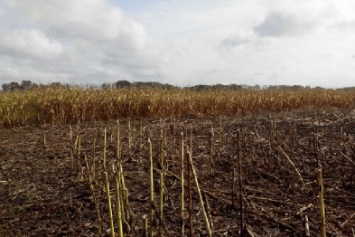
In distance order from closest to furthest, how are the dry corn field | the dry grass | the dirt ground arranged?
the dry corn field < the dirt ground < the dry grass

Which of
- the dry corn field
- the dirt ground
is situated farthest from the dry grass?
the dirt ground

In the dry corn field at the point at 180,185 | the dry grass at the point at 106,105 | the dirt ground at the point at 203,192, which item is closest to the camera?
the dry corn field at the point at 180,185

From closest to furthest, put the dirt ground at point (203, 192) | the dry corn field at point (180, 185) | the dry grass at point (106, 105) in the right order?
the dry corn field at point (180, 185)
the dirt ground at point (203, 192)
the dry grass at point (106, 105)

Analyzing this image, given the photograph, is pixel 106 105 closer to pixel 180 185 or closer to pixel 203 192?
pixel 180 185

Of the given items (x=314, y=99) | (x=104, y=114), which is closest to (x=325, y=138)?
(x=104, y=114)

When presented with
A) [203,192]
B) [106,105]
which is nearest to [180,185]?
[203,192]

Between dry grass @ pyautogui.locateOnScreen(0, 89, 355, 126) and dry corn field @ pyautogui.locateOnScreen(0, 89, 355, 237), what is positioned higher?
dry grass @ pyautogui.locateOnScreen(0, 89, 355, 126)

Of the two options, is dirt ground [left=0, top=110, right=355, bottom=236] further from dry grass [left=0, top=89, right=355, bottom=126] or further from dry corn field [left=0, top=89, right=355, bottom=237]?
dry grass [left=0, top=89, right=355, bottom=126]

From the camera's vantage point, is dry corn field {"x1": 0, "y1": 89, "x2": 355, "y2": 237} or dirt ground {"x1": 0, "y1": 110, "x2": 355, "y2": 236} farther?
dirt ground {"x1": 0, "y1": 110, "x2": 355, "y2": 236}

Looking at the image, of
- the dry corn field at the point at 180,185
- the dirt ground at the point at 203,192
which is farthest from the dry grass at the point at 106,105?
the dirt ground at the point at 203,192

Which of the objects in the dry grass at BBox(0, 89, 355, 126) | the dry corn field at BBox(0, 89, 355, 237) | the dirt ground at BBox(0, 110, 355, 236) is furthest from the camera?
the dry grass at BBox(0, 89, 355, 126)

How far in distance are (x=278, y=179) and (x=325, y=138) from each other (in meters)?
2.34

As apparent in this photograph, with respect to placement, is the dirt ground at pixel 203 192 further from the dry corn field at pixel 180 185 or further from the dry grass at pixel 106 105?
the dry grass at pixel 106 105

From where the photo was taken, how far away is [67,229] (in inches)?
106
